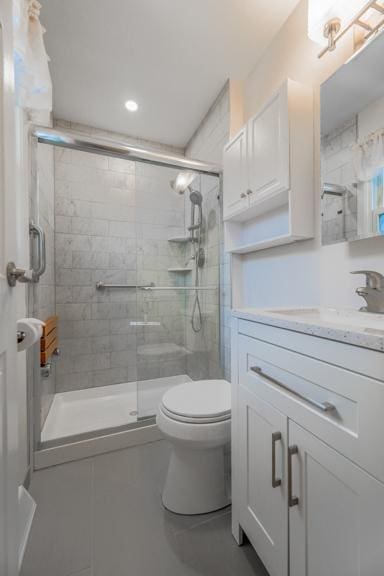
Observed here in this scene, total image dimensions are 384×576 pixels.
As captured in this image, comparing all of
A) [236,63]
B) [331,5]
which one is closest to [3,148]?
[331,5]

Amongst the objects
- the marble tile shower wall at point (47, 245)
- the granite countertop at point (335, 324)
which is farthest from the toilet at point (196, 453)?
the marble tile shower wall at point (47, 245)

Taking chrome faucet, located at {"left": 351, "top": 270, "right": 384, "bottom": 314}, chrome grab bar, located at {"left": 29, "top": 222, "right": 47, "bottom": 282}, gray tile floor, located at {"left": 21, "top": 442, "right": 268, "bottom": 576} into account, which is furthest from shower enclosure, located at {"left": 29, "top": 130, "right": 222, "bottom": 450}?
chrome faucet, located at {"left": 351, "top": 270, "right": 384, "bottom": 314}

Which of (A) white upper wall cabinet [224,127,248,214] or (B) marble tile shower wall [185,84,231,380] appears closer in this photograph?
(A) white upper wall cabinet [224,127,248,214]

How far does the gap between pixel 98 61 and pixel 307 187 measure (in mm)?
1617

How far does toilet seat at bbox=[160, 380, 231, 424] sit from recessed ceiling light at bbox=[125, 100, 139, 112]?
221 cm

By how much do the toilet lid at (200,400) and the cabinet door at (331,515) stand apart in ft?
1.74

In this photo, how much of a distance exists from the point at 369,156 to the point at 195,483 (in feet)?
5.28

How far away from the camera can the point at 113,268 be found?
257 centimetres

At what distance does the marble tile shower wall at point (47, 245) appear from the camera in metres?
1.60

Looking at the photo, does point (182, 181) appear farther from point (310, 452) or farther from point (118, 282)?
point (310, 452)

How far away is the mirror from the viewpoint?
3.14ft

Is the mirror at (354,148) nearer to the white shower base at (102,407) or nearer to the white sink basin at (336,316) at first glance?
the white sink basin at (336,316)

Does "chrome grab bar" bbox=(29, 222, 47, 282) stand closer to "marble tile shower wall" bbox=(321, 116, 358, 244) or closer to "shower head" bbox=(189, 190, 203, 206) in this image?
"shower head" bbox=(189, 190, 203, 206)

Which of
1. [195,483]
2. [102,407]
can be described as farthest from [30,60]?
[102,407]
